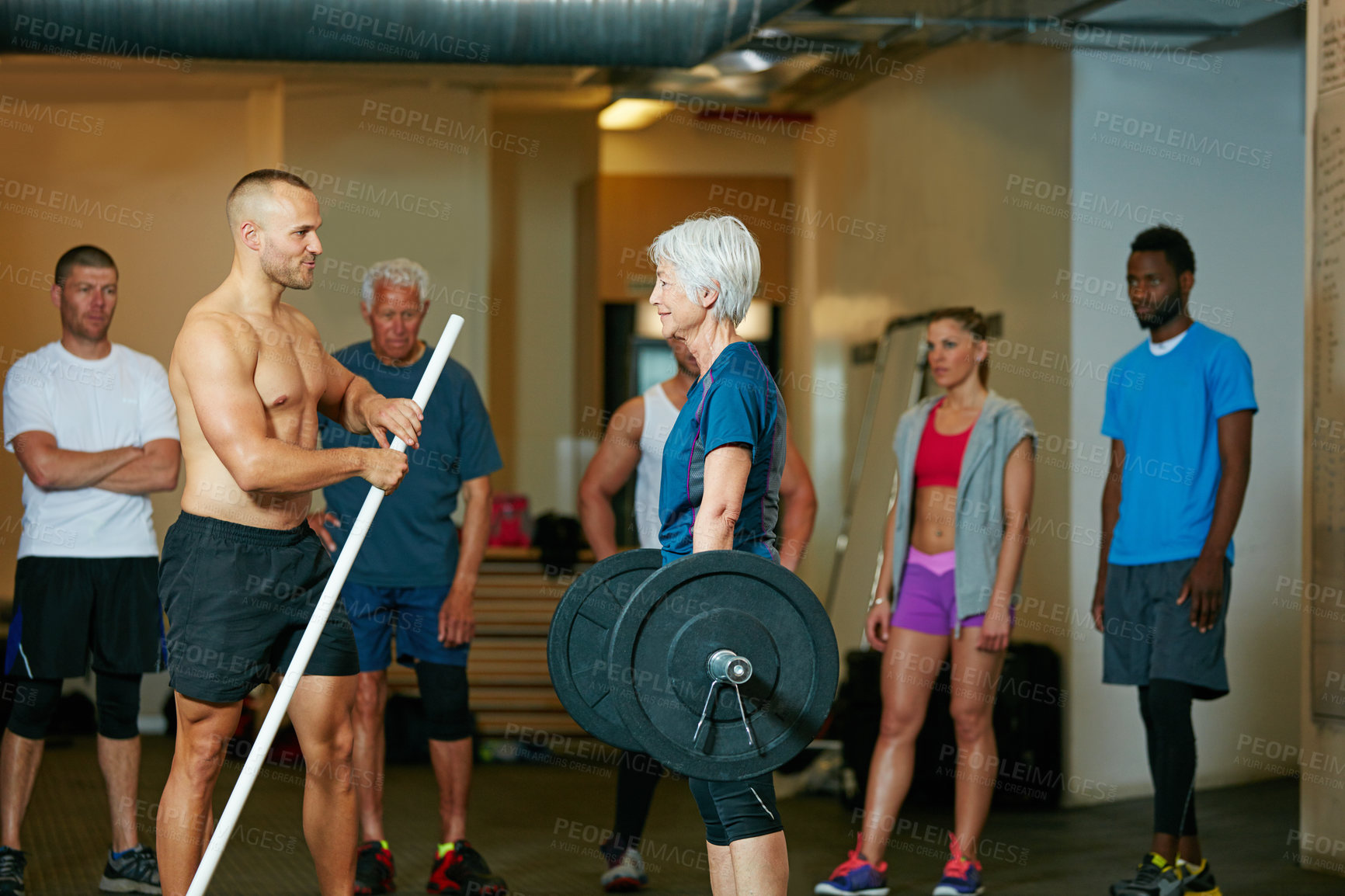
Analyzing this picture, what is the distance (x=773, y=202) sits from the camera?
9.68m

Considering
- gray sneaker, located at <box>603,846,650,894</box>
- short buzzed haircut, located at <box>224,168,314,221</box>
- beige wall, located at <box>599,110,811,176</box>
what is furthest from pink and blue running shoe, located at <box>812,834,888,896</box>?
beige wall, located at <box>599,110,811,176</box>

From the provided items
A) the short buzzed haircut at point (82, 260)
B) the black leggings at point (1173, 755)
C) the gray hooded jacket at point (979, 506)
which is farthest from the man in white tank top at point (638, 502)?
the short buzzed haircut at point (82, 260)

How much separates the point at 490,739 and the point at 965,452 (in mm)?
3249

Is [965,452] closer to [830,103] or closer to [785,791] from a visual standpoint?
[785,791]

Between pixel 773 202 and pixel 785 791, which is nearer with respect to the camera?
pixel 785 791

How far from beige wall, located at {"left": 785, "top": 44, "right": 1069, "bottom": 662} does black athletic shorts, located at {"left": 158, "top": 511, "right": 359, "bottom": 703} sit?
3.25 metres

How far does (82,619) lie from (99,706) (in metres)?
0.25

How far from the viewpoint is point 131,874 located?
11.5 feet

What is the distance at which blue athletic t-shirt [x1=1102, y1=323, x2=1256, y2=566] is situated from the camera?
3.38 m

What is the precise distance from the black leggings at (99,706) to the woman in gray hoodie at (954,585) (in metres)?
1.94

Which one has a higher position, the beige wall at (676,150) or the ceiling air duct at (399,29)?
the beige wall at (676,150)

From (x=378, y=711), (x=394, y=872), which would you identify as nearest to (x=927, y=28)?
(x=378, y=711)

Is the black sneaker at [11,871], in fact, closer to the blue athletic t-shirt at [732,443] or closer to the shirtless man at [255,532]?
the shirtless man at [255,532]

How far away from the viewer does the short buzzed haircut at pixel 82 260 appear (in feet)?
11.9
